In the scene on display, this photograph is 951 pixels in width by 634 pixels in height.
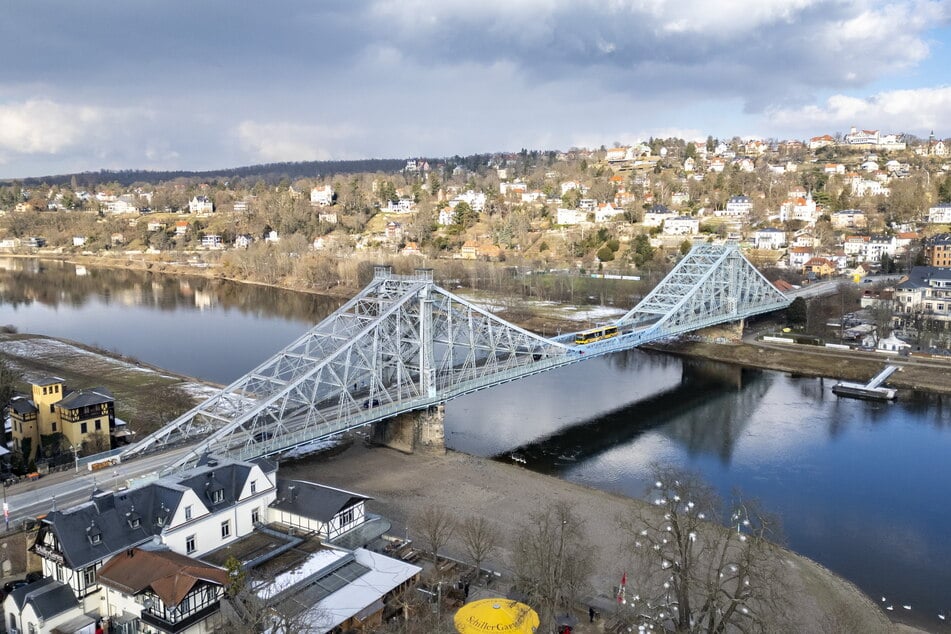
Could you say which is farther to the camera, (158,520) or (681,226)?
(681,226)

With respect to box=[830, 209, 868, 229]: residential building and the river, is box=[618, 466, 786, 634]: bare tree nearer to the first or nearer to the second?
the river

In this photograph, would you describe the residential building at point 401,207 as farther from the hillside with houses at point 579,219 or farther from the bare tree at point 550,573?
the bare tree at point 550,573

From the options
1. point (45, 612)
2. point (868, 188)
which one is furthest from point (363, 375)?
point (868, 188)

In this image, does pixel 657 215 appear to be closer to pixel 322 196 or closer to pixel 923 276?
pixel 923 276

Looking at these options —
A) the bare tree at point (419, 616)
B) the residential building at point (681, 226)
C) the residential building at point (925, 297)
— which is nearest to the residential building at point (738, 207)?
the residential building at point (681, 226)

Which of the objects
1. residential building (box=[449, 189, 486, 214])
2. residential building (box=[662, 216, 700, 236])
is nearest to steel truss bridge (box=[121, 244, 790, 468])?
residential building (box=[662, 216, 700, 236])

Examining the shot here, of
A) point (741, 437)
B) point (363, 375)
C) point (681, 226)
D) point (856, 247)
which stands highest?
point (681, 226)
